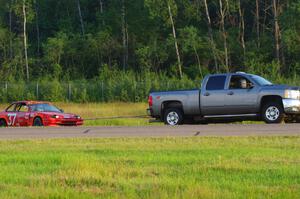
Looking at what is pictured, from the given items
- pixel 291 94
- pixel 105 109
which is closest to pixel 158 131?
pixel 291 94

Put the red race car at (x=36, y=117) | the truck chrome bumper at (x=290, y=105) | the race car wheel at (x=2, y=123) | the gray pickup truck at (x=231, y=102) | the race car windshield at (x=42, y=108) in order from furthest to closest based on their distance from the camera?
the race car wheel at (x=2, y=123), the race car windshield at (x=42, y=108), the red race car at (x=36, y=117), the gray pickup truck at (x=231, y=102), the truck chrome bumper at (x=290, y=105)

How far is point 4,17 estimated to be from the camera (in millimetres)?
80688

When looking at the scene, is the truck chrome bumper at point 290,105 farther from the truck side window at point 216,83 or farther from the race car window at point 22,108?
the race car window at point 22,108

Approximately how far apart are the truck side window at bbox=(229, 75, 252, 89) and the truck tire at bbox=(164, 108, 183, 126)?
6.88 feet

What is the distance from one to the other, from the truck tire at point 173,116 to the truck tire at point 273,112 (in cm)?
308

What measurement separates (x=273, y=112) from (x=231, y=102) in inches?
59.7

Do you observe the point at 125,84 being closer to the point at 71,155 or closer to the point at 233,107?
the point at 233,107

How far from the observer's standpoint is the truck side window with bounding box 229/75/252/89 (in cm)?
2336

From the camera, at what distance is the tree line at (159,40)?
196 feet

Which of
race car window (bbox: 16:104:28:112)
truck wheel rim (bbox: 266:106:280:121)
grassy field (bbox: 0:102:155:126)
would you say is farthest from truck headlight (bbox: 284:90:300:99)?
grassy field (bbox: 0:102:155:126)

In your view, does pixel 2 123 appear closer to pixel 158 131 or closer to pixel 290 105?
pixel 158 131

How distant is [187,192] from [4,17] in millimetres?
73952

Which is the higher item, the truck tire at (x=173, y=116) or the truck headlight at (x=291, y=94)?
the truck headlight at (x=291, y=94)

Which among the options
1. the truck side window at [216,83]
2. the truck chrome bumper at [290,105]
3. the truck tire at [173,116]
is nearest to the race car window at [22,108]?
the truck tire at [173,116]
